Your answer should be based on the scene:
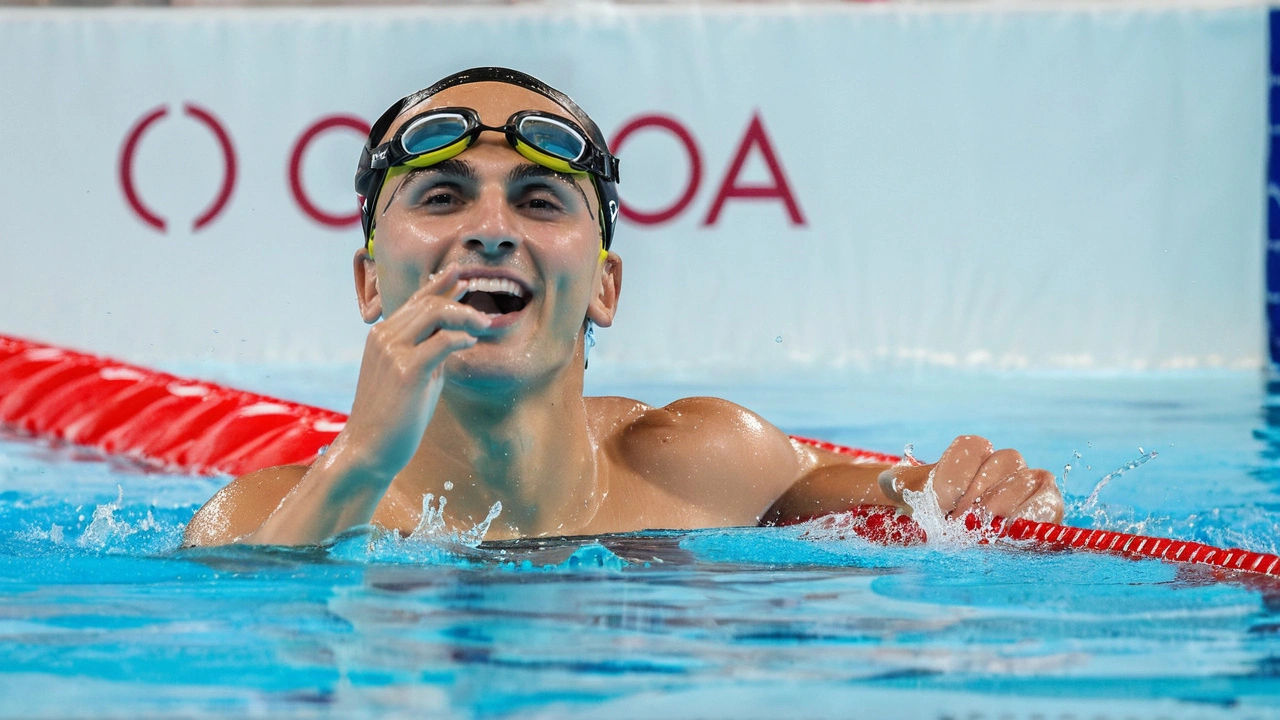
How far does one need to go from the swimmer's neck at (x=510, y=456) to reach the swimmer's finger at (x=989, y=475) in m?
0.67

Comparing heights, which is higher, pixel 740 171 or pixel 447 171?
pixel 740 171

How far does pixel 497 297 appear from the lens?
2.44 meters

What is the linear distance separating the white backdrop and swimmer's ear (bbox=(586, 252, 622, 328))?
136 inches

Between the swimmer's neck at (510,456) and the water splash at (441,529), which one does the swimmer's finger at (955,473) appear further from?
the water splash at (441,529)

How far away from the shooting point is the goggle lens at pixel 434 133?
2426 millimetres

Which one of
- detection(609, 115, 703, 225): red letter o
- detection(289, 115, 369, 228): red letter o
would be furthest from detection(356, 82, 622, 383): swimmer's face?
detection(289, 115, 369, 228): red letter o

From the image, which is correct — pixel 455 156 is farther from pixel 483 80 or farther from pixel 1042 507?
pixel 1042 507

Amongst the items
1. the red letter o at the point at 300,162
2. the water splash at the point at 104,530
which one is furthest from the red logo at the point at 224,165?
the water splash at the point at 104,530

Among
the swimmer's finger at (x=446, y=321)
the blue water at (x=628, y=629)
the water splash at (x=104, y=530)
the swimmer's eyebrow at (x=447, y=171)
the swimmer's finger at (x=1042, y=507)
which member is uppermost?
the swimmer's eyebrow at (x=447, y=171)

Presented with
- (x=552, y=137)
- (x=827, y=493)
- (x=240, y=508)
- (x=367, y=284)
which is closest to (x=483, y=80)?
(x=552, y=137)

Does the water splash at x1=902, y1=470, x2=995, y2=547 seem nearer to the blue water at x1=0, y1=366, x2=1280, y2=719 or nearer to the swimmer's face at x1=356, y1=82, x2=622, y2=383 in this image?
the blue water at x1=0, y1=366, x2=1280, y2=719

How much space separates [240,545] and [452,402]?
403 mm

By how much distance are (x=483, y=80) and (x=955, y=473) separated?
1.07m

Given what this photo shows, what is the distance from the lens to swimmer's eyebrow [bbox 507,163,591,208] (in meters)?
2.42
